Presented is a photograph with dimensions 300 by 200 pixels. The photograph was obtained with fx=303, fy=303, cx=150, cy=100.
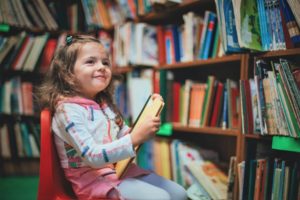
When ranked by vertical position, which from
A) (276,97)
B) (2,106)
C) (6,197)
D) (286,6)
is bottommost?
(6,197)

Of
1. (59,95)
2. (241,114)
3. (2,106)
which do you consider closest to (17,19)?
(2,106)

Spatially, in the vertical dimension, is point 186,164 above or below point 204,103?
below

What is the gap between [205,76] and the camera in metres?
1.90

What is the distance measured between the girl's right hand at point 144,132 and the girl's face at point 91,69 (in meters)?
0.25

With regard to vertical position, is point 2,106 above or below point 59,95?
below

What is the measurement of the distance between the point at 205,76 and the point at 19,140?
4.72 ft

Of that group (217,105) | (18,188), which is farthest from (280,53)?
(18,188)

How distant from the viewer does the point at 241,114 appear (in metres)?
1.32

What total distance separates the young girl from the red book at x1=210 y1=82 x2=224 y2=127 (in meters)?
0.57

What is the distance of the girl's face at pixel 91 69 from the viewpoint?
43.1 inches

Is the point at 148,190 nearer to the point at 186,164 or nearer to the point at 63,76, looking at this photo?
the point at 63,76

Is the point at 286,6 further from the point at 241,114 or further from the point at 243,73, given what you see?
the point at 241,114

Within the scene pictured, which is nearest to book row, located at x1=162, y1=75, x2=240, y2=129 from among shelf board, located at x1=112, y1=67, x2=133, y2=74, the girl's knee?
shelf board, located at x1=112, y1=67, x2=133, y2=74

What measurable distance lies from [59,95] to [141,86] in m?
0.89
